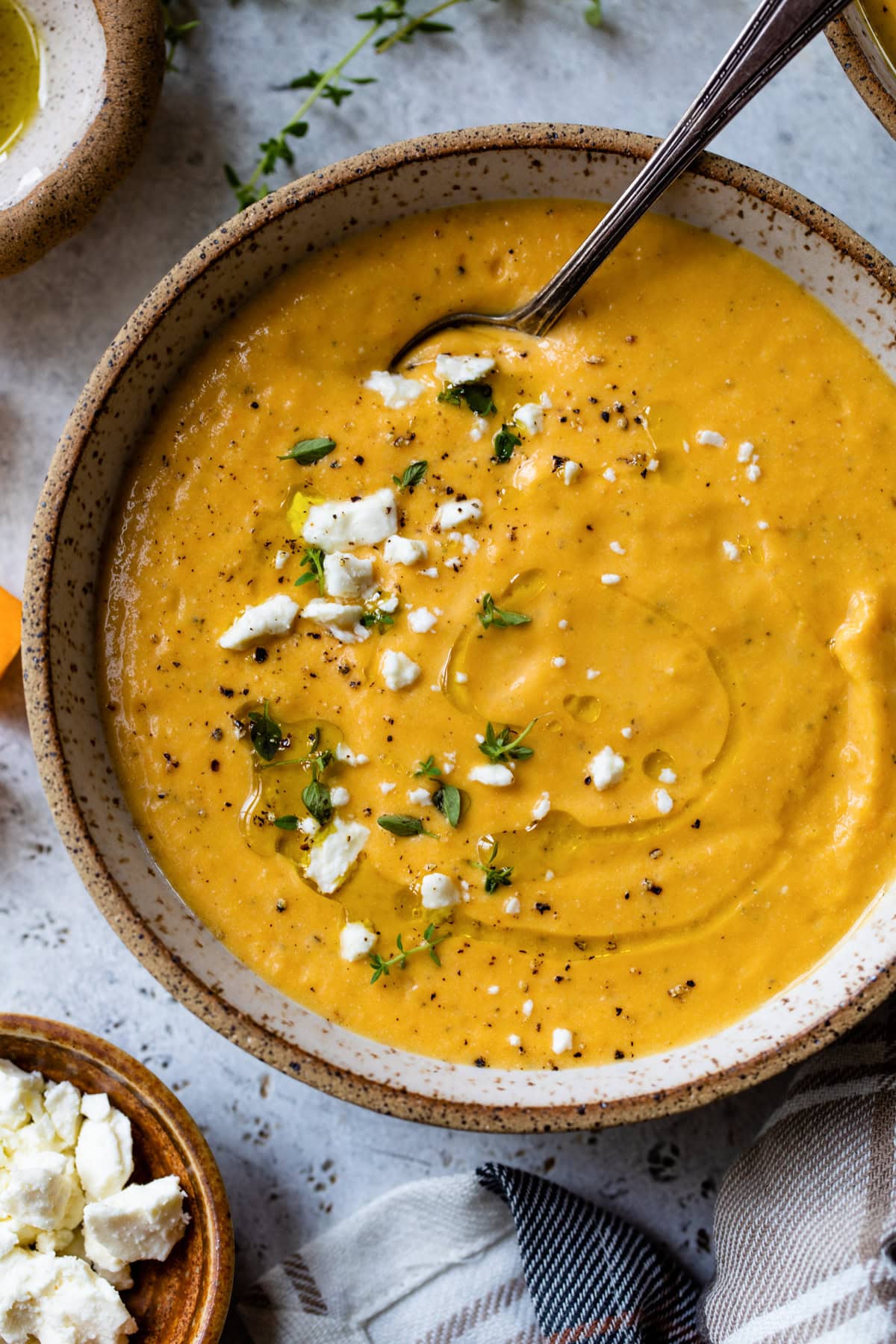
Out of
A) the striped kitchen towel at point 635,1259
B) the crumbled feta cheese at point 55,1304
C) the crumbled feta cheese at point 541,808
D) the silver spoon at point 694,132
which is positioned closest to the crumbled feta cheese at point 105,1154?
the crumbled feta cheese at point 55,1304

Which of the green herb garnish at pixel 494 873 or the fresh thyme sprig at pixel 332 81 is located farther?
the fresh thyme sprig at pixel 332 81

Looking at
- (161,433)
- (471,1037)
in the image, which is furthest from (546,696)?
(161,433)

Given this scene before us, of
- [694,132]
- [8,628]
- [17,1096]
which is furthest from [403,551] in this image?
[17,1096]

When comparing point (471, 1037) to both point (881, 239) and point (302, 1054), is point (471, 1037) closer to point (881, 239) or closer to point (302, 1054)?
point (302, 1054)

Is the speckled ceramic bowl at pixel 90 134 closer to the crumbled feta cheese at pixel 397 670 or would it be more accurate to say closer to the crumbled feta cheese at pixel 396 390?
the crumbled feta cheese at pixel 396 390

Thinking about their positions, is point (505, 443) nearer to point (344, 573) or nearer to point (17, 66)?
point (344, 573)

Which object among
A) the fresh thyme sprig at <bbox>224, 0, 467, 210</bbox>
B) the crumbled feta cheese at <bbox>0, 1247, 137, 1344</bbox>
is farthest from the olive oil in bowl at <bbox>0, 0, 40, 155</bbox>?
the crumbled feta cheese at <bbox>0, 1247, 137, 1344</bbox>
